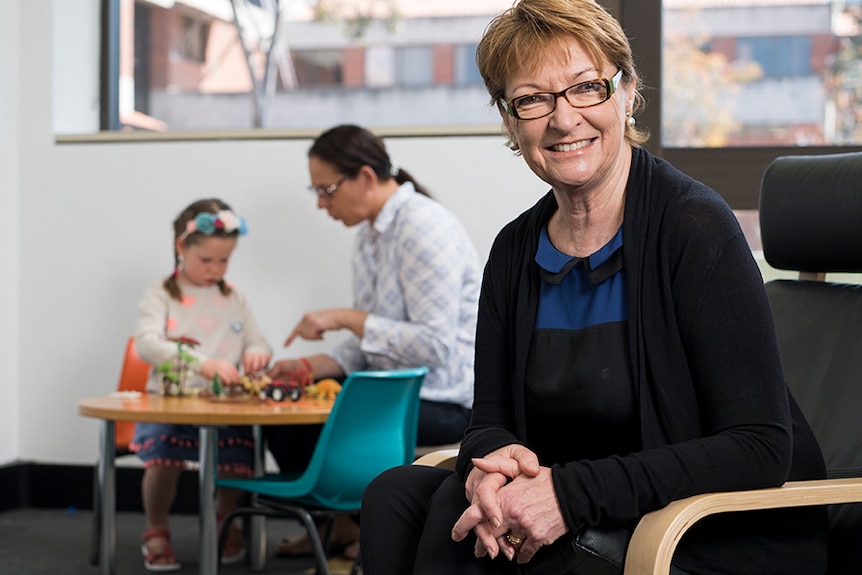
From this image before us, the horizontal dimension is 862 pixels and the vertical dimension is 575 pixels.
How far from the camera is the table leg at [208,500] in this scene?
110 inches

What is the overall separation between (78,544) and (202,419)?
142cm

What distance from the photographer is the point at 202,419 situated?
8.79 feet

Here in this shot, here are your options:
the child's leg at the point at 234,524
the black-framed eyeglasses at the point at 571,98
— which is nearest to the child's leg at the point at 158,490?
the child's leg at the point at 234,524

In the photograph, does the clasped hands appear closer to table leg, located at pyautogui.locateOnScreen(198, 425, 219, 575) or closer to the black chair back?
the black chair back

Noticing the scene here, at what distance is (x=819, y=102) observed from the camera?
380 centimetres

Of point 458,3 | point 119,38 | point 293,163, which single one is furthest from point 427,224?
point 119,38

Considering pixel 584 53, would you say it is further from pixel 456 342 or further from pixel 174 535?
pixel 174 535

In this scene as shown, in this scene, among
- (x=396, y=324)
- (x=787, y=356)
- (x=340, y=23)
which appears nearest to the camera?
(x=787, y=356)

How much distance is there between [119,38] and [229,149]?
82cm

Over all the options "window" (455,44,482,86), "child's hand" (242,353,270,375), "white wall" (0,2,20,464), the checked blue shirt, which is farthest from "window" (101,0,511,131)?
"child's hand" (242,353,270,375)

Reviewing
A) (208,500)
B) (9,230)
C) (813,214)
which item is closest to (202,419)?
(208,500)

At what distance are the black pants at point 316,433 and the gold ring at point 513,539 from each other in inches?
61.5

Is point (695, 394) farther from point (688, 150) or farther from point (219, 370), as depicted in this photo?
point (688, 150)

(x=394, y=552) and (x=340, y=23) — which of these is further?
(x=340, y=23)
